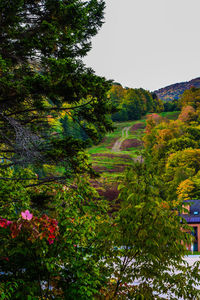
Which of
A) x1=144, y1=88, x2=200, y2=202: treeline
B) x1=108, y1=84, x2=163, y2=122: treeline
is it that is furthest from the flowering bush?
x1=108, y1=84, x2=163, y2=122: treeline

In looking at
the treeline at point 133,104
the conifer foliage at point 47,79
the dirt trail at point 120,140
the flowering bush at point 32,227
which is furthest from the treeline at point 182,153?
the treeline at point 133,104

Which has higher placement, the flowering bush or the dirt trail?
the flowering bush

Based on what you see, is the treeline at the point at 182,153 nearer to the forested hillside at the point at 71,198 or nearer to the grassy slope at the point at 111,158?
the grassy slope at the point at 111,158

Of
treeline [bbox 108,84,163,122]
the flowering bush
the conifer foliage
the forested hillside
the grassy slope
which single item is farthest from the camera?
treeline [bbox 108,84,163,122]

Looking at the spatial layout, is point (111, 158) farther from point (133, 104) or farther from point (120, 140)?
point (133, 104)

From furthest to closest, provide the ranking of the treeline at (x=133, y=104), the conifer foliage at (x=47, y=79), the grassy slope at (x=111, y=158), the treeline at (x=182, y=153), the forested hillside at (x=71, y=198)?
the treeline at (x=133, y=104) → the grassy slope at (x=111, y=158) → the treeline at (x=182, y=153) → the conifer foliage at (x=47, y=79) → the forested hillside at (x=71, y=198)

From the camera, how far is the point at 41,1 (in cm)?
570

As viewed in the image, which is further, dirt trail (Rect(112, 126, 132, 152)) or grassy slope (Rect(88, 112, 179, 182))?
dirt trail (Rect(112, 126, 132, 152))

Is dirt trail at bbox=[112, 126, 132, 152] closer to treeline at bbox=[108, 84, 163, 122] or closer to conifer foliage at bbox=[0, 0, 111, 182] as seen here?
treeline at bbox=[108, 84, 163, 122]

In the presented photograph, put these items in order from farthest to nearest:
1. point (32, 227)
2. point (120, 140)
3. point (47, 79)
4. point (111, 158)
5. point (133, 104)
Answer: point (133, 104) → point (120, 140) → point (111, 158) → point (47, 79) → point (32, 227)

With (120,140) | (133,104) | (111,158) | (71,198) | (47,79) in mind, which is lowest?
(111,158)

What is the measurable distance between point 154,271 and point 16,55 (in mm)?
5643

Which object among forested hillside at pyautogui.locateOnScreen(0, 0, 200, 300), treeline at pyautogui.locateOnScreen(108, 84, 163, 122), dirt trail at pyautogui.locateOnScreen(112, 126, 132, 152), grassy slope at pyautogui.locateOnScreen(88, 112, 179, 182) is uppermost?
treeline at pyautogui.locateOnScreen(108, 84, 163, 122)

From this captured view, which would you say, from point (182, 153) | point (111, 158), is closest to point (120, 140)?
point (111, 158)
